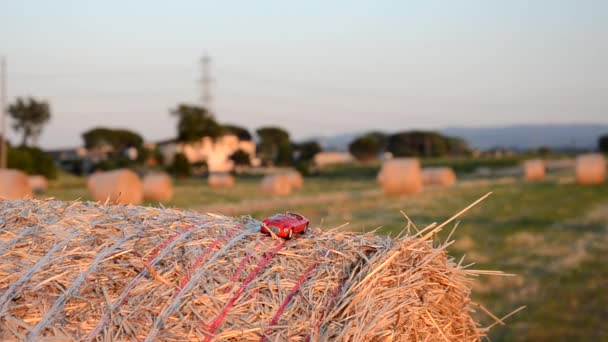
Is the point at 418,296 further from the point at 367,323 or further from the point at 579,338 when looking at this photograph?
the point at 579,338

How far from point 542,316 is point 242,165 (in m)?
67.5

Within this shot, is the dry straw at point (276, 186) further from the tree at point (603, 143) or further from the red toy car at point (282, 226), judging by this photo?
the tree at point (603, 143)

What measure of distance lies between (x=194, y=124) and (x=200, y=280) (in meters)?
69.9

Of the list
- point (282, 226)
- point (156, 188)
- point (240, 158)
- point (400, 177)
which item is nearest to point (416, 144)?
point (240, 158)

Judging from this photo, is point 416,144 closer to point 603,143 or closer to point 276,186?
point 603,143

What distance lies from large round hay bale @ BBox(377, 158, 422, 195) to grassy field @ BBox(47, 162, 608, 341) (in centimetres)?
118

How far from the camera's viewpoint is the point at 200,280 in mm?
3160

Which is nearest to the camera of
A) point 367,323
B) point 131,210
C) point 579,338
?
point 367,323

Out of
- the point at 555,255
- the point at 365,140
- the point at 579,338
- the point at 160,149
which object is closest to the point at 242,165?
the point at 160,149

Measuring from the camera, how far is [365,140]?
9912 cm

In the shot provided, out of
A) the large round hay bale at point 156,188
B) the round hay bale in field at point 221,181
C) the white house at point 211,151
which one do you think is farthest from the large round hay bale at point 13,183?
the white house at point 211,151

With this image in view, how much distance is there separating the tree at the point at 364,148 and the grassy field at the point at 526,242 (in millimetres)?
65127

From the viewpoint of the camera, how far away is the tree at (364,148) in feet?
323

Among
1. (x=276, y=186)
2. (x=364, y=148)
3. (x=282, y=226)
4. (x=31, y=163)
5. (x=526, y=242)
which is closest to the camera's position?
(x=282, y=226)
